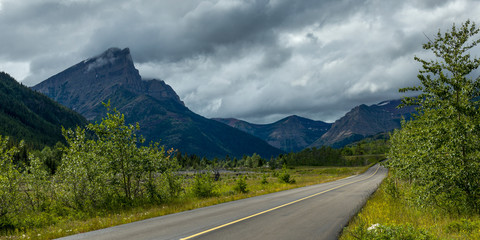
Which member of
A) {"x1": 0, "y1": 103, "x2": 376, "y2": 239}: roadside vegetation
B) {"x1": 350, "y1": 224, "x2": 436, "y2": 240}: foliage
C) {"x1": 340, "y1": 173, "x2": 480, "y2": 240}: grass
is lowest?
{"x1": 340, "y1": 173, "x2": 480, "y2": 240}: grass

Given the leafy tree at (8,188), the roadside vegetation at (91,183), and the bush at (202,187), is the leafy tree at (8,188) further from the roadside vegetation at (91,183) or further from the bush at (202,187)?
the bush at (202,187)

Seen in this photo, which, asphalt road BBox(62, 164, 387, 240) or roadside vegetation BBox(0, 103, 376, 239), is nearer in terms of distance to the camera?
asphalt road BBox(62, 164, 387, 240)

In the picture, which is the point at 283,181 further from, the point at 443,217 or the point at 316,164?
the point at 316,164

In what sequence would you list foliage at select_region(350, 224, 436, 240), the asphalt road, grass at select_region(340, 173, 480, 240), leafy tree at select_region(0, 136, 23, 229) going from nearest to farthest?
foliage at select_region(350, 224, 436, 240), grass at select_region(340, 173, 480, 240), the asphalt road, leafy tree at select_region(0, 136, 23, 229)

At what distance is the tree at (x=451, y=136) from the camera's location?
10.2m

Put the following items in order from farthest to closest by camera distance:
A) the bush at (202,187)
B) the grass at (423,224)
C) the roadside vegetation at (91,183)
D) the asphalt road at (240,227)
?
the bush at (202,187) < the roadside vegetation at (91,183) < the asphalt road at (240,227) < the grass at (423,224)

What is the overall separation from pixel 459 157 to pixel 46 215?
→ 17726mm

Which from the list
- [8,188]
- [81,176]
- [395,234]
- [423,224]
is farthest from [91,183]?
[423,224]

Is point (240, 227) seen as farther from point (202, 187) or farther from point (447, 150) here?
point (202, 187)

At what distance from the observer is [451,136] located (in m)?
10.3

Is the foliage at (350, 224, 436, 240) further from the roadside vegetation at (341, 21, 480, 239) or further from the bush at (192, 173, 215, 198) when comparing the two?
the bush at (192, 173, 215, 198)

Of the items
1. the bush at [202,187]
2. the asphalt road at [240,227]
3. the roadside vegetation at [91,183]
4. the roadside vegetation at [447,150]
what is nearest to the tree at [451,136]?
the roadside vegetation at [447,150]

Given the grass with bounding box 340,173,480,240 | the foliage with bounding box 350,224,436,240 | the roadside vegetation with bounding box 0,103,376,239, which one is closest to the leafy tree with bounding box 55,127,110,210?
the roadside vegetation with bounding box 0,103,376,239

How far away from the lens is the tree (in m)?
10.2
